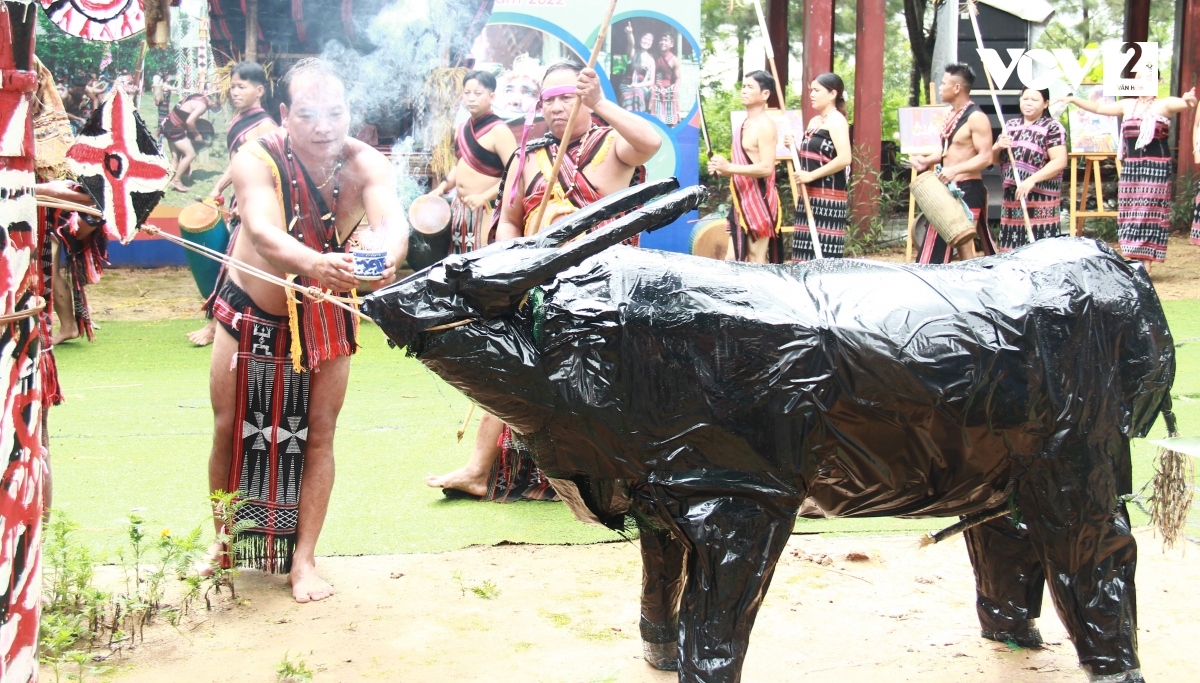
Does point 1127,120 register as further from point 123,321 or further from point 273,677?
point 273,677

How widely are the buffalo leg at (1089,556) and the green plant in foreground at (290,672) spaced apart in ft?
6.39

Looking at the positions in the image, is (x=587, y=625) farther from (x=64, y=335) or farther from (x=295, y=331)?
(x=64, y=335)

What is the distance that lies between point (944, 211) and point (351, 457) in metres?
4.75

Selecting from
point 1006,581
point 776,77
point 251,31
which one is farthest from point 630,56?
point 1006,581

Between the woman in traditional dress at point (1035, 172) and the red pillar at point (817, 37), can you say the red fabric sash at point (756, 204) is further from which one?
the red pillar at point (817, 37)

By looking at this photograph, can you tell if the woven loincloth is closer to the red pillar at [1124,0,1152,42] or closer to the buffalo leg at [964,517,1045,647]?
the buffalo leg at [964,517,1045,647]

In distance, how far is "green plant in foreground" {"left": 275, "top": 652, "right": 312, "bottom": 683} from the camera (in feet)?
9.97

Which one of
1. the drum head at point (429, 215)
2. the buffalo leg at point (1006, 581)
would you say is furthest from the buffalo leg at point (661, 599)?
the drum head at point (429, 215)

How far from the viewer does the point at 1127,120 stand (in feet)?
36.9

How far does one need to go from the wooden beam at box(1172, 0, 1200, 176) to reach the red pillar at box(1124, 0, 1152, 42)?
535 millimetres

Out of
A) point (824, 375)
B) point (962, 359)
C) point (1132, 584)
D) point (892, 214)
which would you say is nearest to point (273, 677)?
point (824, 375)

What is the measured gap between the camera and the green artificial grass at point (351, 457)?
446 centimetres

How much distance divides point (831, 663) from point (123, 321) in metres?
8.31

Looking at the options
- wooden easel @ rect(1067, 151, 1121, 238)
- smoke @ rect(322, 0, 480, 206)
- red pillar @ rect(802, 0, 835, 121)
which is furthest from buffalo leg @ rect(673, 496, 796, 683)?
wooden easel @ rect(1067, 151, 1121, 238)
